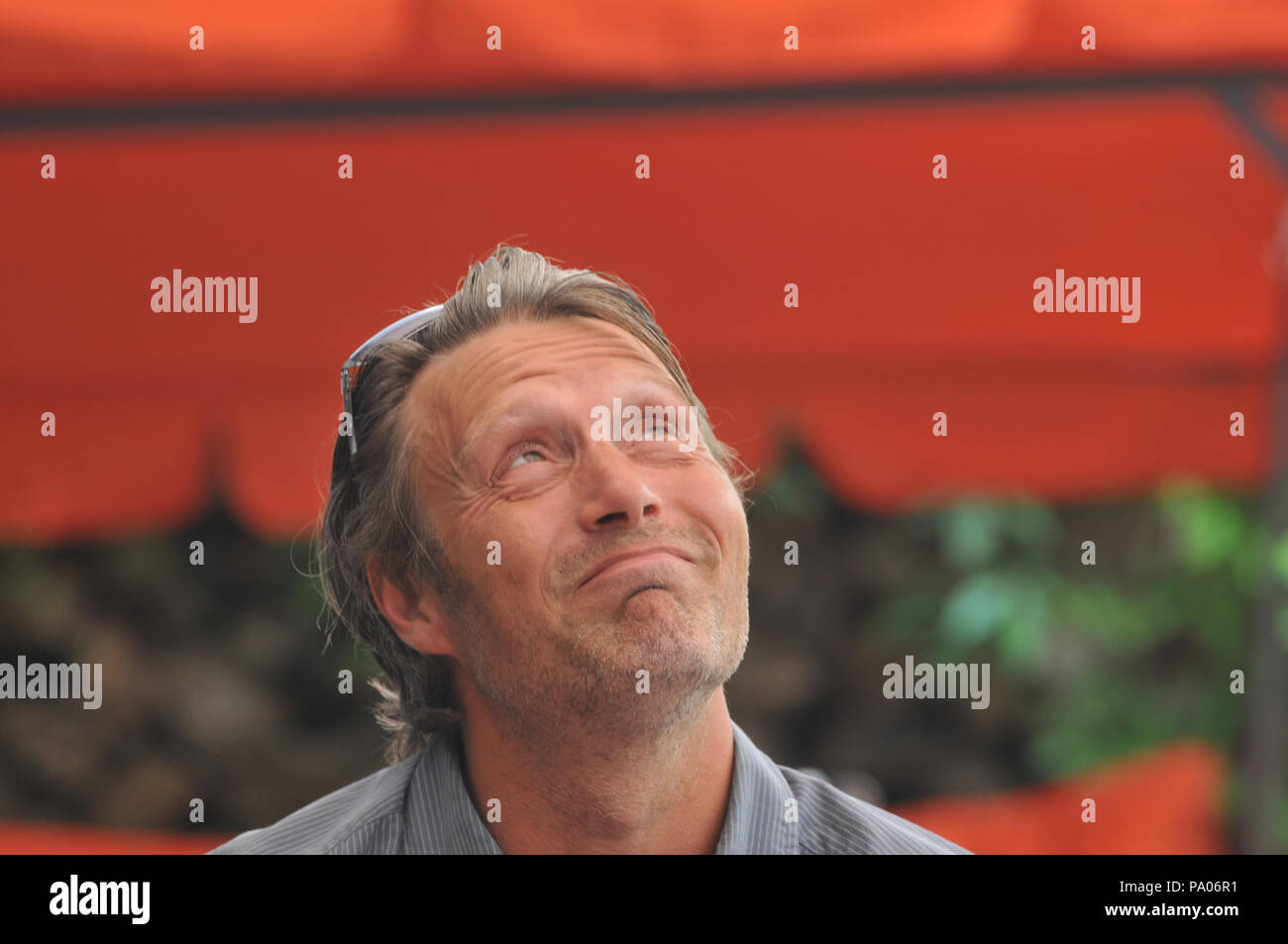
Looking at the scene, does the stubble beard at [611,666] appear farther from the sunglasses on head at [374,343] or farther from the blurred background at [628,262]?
Answer: the blurred background at [628,262]

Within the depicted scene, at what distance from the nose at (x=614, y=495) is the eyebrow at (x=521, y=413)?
8cm

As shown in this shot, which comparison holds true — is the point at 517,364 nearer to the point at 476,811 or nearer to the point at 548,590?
the point at 548,590

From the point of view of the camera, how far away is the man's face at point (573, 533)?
131 cm

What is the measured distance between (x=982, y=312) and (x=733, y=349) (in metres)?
0.50

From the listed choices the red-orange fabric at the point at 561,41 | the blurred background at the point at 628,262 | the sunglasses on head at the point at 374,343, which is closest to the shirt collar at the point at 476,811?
the sunglasses on head at the point at 374,343

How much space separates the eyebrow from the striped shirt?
37 cm

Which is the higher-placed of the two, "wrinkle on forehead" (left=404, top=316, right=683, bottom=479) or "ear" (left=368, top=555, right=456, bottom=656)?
"wrinkle on forehead" (left=404, top=316, right=683, bottom=479)

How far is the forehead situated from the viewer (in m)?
1.44

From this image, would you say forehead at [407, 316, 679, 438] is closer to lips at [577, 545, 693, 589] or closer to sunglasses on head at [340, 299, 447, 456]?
sunglasses on head at [340, 299, 447, 456]

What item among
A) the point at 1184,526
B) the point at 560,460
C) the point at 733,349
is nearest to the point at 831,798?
the point at 560,460

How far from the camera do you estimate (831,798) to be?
1.56 m

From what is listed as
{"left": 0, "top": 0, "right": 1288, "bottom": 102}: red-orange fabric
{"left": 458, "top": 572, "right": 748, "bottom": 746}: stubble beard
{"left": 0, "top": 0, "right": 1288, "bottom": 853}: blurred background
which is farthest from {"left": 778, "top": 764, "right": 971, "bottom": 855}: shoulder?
{"left": 0, "top": 0, "right": 1288, "bottom": 102}: red-orange fabric

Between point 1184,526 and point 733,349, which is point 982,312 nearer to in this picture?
point 733,349

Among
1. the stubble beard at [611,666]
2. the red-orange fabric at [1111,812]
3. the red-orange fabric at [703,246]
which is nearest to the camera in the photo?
the stubble beard at [611,666]
